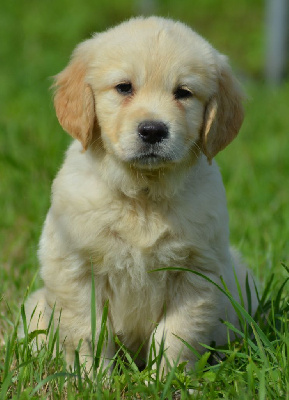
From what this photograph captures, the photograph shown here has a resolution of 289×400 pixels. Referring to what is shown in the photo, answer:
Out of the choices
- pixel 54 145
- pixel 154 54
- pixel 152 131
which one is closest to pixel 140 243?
A: pixel 152 131

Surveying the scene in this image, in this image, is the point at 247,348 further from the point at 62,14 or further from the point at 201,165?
the point at 62,14

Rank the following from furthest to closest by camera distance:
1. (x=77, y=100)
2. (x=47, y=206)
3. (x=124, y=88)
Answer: (x=47, y=206) → (x=77, y=100) → (x=124, y=88)

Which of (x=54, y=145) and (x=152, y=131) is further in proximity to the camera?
(x=54, y=145)

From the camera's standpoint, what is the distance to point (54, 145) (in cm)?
592

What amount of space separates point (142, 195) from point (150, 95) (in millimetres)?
470

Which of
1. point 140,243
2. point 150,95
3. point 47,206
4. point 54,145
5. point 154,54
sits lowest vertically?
point 47,206

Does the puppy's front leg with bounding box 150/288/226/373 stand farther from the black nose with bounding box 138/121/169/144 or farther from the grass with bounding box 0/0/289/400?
the black nose with bounding box 138/121/169/144

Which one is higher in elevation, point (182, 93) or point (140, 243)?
point (182, 93)

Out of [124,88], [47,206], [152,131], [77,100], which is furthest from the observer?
[47,206]

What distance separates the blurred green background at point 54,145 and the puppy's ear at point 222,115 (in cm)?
40

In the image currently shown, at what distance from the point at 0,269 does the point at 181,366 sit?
4.70 ft

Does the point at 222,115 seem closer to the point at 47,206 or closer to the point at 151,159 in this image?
the point at 151,159

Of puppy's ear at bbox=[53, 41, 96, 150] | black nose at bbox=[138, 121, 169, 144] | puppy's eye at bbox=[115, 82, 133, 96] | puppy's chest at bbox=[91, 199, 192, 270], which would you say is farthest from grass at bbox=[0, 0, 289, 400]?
puppy's eye at bbox=[115, 82, 133, 96]

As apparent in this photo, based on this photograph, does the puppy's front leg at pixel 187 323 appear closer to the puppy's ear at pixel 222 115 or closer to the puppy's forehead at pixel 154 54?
the puppy's ear at pixel 222 115
